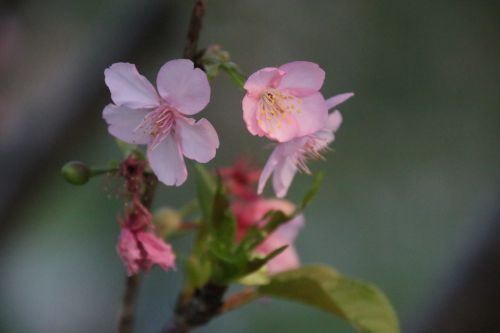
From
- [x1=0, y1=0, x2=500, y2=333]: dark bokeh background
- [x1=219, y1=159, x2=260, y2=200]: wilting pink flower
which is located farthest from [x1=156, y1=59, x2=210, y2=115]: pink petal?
[x1=0, y1=0, x2=500, y2=333]: dark bokeh background

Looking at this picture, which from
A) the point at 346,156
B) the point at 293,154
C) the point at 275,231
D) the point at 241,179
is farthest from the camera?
the point at 346,156

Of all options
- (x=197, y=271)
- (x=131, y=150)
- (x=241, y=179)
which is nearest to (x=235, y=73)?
(x=131, y=150)

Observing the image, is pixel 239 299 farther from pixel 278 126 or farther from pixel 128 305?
pixel 278 126

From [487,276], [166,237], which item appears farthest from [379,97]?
[166,237]

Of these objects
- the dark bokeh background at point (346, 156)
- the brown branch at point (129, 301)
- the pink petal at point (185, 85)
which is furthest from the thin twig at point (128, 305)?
the dark bokeh background at point (346, 156)

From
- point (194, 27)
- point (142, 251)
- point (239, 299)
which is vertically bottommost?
point (239, 299)

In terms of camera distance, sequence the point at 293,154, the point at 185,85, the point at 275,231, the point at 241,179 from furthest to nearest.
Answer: the point at 241,179 < the point at 275,231 < the point at 293,154 < the point at 185,85
